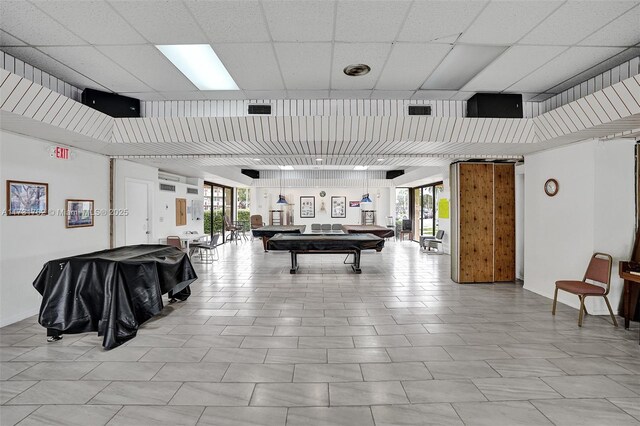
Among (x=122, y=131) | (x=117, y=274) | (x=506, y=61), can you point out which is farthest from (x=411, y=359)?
(x=122, y=131)

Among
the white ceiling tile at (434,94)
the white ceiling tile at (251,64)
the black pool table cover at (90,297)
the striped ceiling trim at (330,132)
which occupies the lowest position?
the black pool table cover at (90,297)

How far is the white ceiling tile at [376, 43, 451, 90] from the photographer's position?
137 inches

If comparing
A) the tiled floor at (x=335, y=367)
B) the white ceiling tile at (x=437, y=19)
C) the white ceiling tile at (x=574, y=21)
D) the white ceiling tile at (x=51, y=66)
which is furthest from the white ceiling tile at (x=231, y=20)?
the tiled floor at (x=335, y=367)

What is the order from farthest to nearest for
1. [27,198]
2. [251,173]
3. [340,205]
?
1. [340,205]
2. [251,173]
3. [27,198]

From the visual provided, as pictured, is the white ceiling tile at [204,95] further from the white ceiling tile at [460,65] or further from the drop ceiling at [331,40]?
the white ceiling tile at [460,65]

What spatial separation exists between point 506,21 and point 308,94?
2.73 meters

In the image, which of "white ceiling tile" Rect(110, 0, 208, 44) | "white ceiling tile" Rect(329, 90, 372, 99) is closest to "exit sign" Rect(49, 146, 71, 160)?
"white ceiling tile" Rect(110, 0, 208, 44)

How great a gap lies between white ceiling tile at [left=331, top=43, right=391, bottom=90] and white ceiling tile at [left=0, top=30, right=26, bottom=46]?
11.0ft

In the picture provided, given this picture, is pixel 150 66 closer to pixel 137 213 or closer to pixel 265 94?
pixel 265 94

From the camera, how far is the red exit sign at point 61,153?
4726mm

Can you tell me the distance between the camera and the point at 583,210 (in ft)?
15.1

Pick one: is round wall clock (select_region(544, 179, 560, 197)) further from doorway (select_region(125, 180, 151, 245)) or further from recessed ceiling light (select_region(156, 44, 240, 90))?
doorway (select_region(125, 180, 151, 245))

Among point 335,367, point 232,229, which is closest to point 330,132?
point 335,367

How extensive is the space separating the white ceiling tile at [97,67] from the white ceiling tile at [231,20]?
4.96ft
